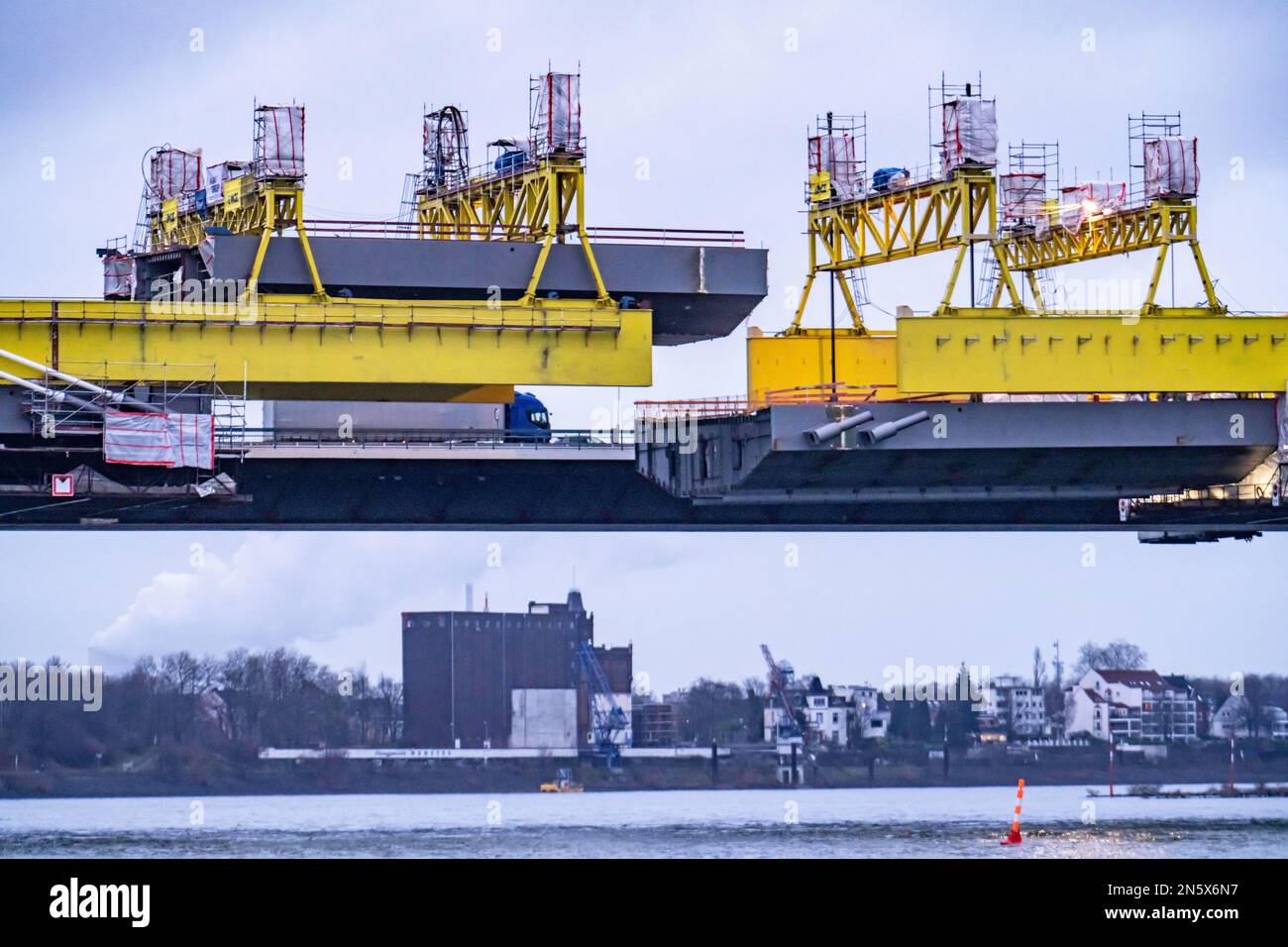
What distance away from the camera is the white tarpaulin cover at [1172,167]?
225 ft

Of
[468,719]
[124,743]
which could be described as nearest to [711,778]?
[468,719]

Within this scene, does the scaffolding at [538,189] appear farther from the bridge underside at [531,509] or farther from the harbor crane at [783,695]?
the harbor crane at [783,695]

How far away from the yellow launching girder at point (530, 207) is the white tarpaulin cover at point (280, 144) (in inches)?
190

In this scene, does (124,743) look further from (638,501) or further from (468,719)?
(638,501)

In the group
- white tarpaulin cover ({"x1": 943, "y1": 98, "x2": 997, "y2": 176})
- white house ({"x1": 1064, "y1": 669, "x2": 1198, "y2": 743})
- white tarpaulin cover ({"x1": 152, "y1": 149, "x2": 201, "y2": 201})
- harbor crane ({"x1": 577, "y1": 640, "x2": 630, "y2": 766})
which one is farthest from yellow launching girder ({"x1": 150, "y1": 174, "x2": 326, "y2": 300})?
white house ({"x1": 1064, "y1": 669, "x2": 1198, "y2": 743})

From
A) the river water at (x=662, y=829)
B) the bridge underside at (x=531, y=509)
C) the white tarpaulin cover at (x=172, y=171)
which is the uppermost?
the white tarpaulin cover at (x=172, y=171)

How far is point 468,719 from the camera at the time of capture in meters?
139

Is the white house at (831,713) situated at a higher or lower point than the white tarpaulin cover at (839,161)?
lower

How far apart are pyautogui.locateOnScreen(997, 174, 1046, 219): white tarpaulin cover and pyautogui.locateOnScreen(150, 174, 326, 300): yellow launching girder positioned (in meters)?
23.3

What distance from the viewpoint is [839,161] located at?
7056 centimetres

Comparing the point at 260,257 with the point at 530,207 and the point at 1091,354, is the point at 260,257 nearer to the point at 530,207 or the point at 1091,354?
the point at 530,207

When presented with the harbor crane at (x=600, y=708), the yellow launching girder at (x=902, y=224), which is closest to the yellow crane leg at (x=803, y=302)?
the yellow launching girder at (x=902, y=224)

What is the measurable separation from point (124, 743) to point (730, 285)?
2792 inches

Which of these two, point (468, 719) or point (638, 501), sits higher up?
point (638, 501)
